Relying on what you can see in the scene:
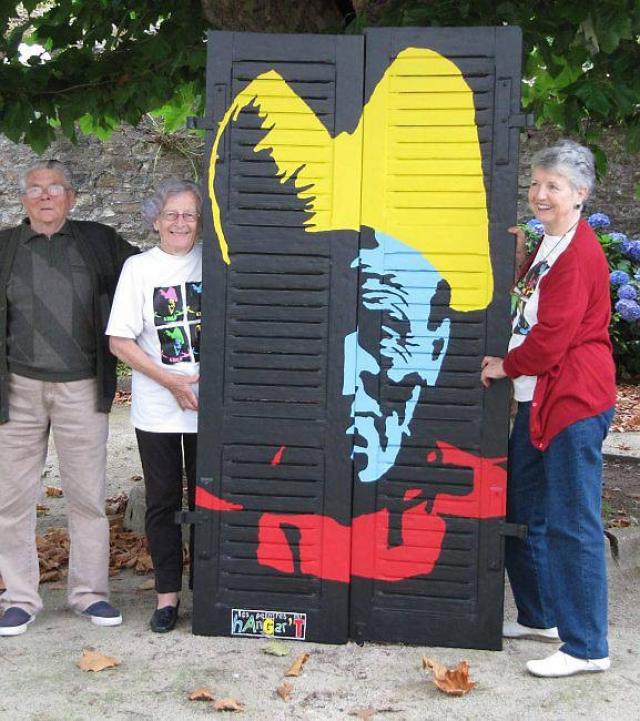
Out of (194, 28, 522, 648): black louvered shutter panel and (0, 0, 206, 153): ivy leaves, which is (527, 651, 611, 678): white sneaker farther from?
(0, 0, 206, 153): ivy leaves

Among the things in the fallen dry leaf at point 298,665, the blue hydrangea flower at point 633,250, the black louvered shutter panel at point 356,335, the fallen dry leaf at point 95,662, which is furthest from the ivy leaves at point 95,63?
the blue hydrangea flower at point 633,250

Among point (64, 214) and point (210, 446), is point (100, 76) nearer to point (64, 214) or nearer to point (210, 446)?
point (64, 214)

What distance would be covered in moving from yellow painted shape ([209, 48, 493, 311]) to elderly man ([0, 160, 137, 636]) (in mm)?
792

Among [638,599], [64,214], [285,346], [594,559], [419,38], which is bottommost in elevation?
[638,599]

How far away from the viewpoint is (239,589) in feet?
13.0

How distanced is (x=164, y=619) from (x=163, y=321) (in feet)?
3.75

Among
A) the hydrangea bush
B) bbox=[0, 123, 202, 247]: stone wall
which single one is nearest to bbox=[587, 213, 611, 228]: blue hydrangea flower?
the hydrangea bush

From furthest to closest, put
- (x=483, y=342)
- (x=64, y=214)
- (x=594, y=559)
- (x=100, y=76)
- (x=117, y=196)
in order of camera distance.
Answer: (x=117, y=196) < (x=100, y=76) < (x=64, y=214) < (x=483, y=342) < (x=594, y=559)

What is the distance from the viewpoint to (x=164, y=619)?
4.02m

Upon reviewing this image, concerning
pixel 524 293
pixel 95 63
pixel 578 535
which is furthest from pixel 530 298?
pixel 95 63

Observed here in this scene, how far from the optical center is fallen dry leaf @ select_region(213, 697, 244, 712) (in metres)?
3.33

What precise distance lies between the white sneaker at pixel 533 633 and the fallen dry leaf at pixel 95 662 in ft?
4.81

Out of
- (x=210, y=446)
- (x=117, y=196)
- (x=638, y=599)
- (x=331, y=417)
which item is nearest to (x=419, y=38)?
(x=331, y=417)

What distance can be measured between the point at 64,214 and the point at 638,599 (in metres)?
Answer: 2.96
